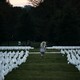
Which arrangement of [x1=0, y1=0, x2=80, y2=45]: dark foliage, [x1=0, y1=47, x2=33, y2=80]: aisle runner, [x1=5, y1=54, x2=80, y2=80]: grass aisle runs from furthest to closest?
1. [x1=0, y1=0, x2=80, y2=45]: dark foliage
2. [x1=5, y1=54, x2=80, y2=80]: grass aisle
3. [x1=0, y1=47, x2=33, y2=80]: aisle runner

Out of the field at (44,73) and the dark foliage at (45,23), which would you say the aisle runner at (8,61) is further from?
the dark foliage at (45,23)

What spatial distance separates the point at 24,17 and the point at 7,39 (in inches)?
285

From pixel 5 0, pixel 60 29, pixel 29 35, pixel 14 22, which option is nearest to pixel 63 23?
pixel 60 29

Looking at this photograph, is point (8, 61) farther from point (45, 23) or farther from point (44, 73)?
point (45, 23)

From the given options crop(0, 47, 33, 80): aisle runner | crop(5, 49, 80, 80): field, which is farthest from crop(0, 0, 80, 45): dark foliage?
crop(5, 49, 80, 80): field

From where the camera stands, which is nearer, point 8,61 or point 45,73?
point 45,73

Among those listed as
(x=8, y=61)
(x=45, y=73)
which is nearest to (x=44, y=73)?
(x=45, y=73)

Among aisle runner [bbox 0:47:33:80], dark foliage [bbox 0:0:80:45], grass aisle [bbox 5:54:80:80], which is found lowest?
grass aisle [bbox 5:54:80:80]

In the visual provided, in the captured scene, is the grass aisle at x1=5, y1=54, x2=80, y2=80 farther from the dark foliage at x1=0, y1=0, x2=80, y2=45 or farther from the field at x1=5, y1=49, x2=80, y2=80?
the dark foliage at x1=0, y1=0, x2=80, y2=45

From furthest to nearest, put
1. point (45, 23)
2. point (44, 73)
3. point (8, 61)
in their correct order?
point (45, 23) < point (8, 61) < point (44, 73)

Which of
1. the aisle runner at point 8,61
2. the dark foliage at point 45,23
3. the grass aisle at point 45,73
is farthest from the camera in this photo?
the dark foliage at point 45,23

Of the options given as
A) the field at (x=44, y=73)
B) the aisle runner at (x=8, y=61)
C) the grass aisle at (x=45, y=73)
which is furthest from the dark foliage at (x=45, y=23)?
the grass aisle at (x=45, y=73)

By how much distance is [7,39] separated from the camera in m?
67.5

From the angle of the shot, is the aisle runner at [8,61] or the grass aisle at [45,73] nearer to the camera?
the aisle runner at [8,61]
